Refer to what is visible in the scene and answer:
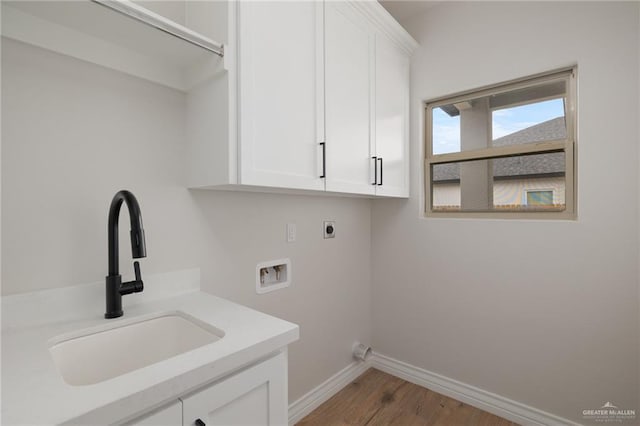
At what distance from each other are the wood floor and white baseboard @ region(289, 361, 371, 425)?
28mm

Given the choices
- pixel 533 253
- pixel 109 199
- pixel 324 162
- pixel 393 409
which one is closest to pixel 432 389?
pixel 393 409

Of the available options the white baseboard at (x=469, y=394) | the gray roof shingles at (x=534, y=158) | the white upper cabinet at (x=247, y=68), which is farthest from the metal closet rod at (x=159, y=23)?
the white baseboard at (x=469, y=394)

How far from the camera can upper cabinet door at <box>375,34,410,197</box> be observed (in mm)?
1907

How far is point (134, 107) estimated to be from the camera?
1.25m

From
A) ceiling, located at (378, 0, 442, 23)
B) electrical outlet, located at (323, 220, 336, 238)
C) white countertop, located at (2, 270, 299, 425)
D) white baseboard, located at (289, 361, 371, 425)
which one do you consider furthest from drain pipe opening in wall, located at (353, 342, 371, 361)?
ceiling, located at (378, 0, 442, 23)

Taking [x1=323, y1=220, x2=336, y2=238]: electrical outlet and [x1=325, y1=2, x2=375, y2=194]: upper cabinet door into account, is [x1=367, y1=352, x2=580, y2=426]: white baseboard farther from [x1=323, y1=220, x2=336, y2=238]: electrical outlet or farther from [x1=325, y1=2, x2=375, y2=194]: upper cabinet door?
[x1=325, y1=2, x2=375, y2=194]: upper cabinet door

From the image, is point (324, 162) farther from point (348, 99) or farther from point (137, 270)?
point (137, 270)

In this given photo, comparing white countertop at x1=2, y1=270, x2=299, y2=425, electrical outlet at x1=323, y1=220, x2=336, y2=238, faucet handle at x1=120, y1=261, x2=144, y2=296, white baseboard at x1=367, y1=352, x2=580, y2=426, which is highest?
electrical outlet at x1=323, y1=220, x2=336, y2=238

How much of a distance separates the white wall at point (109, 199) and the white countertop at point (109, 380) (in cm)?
10

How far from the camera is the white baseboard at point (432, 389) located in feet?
5.97

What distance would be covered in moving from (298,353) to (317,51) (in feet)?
5.34

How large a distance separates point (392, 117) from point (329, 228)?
2.65 ft

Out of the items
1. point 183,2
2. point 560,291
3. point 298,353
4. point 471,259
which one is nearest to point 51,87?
point 183,2

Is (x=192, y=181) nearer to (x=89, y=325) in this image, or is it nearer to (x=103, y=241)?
(x=103, y=241)
